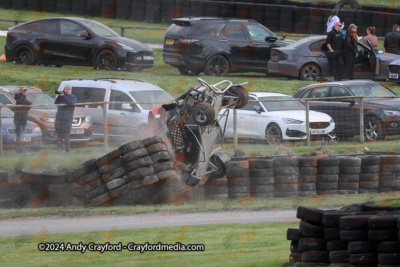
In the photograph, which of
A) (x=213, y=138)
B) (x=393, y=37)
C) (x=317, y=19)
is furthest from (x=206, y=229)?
(x=317, y=19)

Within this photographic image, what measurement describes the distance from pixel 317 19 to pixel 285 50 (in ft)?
30.8

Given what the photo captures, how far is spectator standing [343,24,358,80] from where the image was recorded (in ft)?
70.6

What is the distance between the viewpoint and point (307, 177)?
14008mm

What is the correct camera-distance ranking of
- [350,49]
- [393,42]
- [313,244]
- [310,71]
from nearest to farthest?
[313,244]
[350,49]
[310,71]
[393,42]

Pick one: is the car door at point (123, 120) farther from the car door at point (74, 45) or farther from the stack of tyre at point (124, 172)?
the car door at point (74, 45)

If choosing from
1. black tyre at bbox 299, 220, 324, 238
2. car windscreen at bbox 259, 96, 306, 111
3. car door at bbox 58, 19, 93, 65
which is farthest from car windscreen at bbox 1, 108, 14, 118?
black tyre at bbox 299, 220, 324, 238

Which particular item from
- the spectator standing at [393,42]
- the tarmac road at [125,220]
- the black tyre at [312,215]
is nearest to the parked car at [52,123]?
the tarmac road at [125,220]

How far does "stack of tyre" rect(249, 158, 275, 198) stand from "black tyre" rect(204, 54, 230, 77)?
29.7 feet

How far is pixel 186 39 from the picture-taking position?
73.3ft

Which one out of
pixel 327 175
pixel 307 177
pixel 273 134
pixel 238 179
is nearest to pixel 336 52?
pixel 273 134

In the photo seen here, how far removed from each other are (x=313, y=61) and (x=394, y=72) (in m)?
2.34

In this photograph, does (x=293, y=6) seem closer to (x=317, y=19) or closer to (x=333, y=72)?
(x=317, y=19)

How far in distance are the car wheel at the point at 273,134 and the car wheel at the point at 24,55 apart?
28.5ft

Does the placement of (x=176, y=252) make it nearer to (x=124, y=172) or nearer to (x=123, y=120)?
(x=124, y=172)
